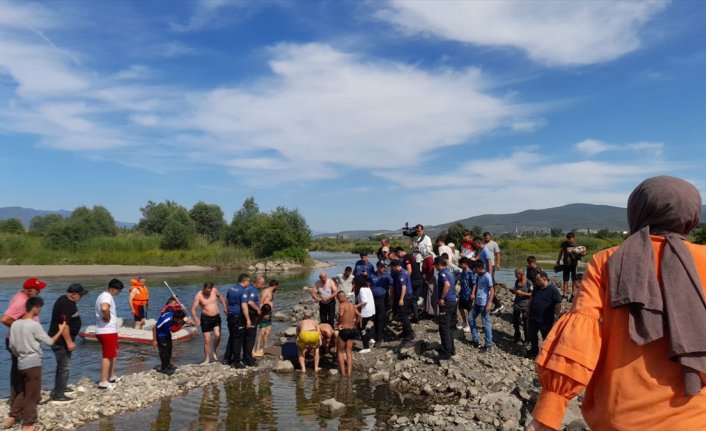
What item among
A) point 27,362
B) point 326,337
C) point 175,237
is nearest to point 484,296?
point 326,337

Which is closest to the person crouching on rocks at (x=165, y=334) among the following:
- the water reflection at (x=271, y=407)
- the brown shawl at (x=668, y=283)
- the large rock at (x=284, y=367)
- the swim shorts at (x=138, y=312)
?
the water reflection at (x=271, y=407)

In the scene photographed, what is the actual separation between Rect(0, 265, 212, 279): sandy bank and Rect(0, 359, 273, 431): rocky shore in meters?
34.3

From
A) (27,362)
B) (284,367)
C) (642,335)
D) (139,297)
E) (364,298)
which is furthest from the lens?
(139,297)

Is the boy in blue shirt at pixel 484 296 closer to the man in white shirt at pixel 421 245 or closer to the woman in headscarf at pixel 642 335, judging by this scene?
the man in white shirt at pixel 421 245

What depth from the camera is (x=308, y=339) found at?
10922mm

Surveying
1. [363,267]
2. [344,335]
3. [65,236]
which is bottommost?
[344,335]

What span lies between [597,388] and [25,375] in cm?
816

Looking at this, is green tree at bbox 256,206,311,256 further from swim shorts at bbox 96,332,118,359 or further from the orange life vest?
swim shorts at bbox 96,332,118,359

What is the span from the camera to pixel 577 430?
6633mm

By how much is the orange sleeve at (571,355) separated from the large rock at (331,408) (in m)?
7.34

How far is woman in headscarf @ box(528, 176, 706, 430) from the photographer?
1.79m

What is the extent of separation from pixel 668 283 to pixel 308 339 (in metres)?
9.71

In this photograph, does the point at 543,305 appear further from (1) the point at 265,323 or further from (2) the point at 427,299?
(1) the point at 265,323

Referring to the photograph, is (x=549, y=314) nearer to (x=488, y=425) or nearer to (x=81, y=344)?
(x=488, y=425)
